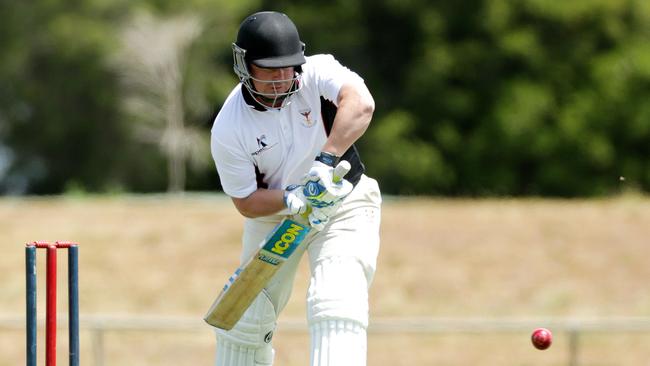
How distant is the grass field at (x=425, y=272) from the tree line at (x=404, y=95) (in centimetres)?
1337

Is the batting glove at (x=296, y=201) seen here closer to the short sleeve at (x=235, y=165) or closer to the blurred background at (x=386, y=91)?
the short sleeve at (x=235, y=165)

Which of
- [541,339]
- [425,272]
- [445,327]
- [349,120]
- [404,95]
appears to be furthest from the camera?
[404,95]

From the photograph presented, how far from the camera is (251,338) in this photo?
186 inches

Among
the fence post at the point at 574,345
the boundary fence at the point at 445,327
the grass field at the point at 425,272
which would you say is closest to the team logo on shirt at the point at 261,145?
the boundary fence at the point at 445,327

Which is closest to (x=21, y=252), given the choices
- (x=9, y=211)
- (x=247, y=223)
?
(x=9, y=211)

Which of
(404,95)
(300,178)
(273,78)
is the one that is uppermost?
(404,95)

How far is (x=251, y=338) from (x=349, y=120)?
96 cm

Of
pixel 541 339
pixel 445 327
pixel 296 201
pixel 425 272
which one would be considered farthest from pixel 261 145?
pixel 425 272

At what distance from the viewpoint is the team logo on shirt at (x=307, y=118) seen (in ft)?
14.9

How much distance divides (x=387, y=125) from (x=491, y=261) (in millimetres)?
17359

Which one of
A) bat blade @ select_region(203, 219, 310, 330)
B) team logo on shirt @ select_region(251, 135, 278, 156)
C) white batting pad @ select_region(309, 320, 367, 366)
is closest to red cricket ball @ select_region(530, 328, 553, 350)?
white batting pad @ select_region(309, 320, 367, 366)

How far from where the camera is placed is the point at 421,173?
1146 inches

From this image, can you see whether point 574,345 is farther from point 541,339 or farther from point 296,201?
point 296,201

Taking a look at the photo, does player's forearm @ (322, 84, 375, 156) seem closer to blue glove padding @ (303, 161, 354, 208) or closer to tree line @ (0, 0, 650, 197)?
blue glove padding @ (303, 161, 354, 208)
